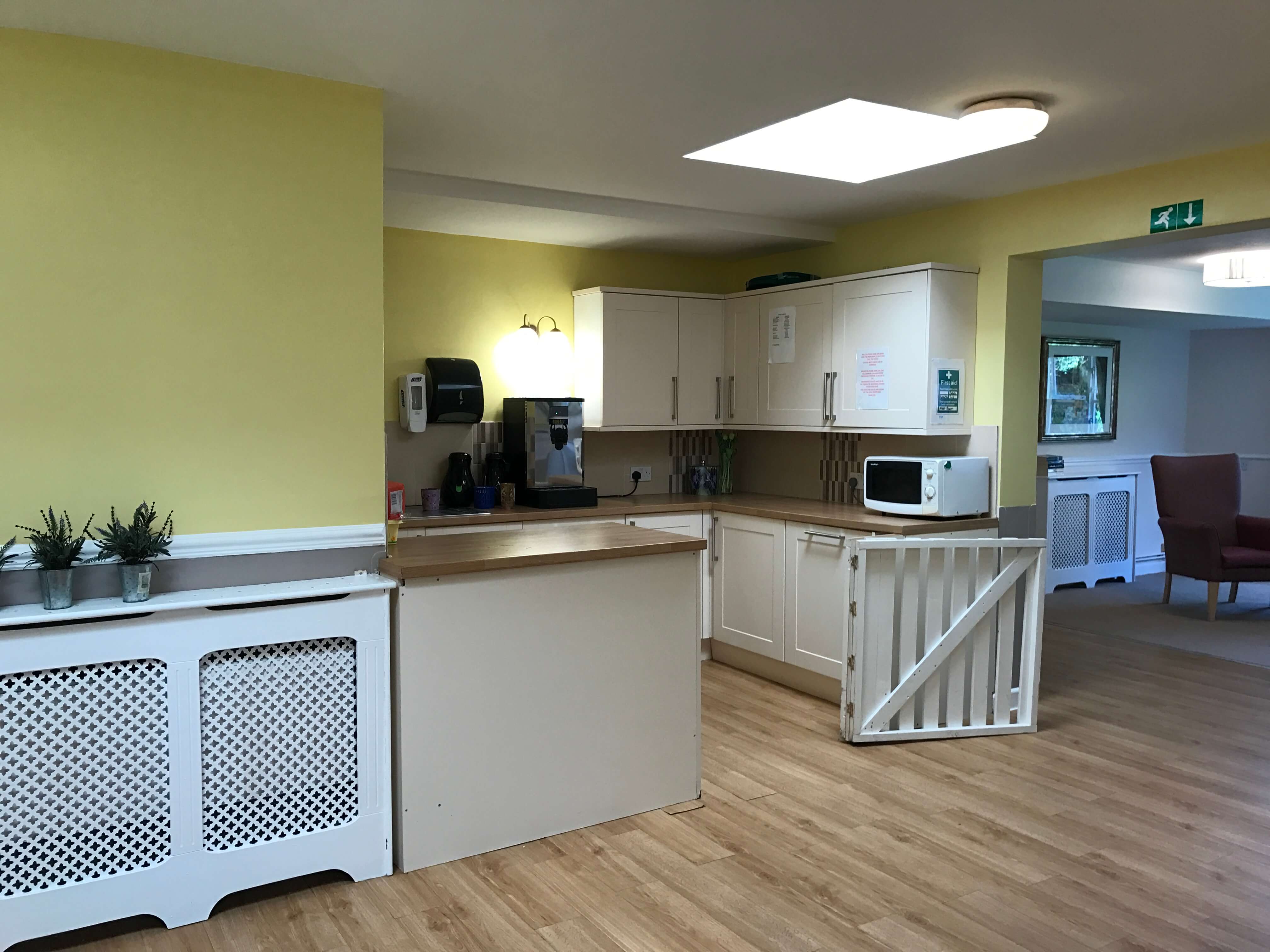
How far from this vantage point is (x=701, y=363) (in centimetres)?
548

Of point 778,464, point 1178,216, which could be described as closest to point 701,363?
point 778,464

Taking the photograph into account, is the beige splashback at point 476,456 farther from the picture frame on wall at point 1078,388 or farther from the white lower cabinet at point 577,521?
the picture frame on wall at point 1078,388

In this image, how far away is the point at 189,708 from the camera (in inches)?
100

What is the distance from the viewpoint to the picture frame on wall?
7.27 metres

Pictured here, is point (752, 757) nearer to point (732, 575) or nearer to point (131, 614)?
point (732, 575)

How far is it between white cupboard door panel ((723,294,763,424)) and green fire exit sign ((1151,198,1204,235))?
201 cm

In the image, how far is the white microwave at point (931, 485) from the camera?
4.29 metres

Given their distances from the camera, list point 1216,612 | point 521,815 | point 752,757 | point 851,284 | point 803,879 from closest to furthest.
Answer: point 803,879 → point 521,815 → point 752,757 → point 851,284 → point 1216,612

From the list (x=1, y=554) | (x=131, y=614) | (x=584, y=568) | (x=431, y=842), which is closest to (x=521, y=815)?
(x=431, y=842)

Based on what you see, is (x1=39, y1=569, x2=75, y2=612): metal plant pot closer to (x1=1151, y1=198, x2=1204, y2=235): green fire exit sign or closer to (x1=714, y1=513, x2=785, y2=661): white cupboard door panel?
(x1=714, y1=513, x2=785, y2=661): white cupboard door panel

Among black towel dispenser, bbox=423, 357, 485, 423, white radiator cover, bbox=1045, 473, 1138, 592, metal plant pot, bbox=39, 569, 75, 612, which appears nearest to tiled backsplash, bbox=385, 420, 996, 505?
black towel dispenser, bbox=423, 357, 485, 423

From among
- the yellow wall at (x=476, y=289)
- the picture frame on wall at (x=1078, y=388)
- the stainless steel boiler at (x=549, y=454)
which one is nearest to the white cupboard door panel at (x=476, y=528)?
the stainless steel boiler at (x=549, y=454)

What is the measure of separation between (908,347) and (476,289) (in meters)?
2.24

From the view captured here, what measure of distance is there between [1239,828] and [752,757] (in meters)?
1.63
